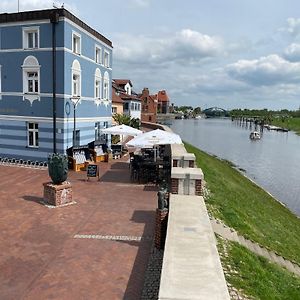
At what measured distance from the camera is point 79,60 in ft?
62.6

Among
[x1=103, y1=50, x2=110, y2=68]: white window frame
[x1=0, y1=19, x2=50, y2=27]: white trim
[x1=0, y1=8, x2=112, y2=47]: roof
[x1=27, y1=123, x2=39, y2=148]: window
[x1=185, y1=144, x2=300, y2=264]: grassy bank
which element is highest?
[x1=0, y1=8, x2=112, y2=47]: roof

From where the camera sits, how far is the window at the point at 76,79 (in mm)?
18609

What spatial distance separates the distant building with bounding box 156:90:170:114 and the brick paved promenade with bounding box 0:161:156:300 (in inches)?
4894

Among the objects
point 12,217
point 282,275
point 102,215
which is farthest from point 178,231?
point 12,217

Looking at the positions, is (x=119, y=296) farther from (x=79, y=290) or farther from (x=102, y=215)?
(x=102, y=215)

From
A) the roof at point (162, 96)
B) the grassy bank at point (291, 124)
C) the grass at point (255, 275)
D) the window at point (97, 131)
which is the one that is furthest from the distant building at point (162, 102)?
the grass at point (255, 275)

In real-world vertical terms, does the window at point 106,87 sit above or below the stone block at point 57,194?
above

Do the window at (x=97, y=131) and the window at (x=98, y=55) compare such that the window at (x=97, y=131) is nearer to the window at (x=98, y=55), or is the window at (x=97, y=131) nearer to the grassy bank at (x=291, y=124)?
the window at (x=98, y=55)

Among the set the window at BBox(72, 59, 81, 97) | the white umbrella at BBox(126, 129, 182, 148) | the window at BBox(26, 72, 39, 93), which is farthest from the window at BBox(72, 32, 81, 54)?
the white umbrella at BBox(126, 129, 182, 148)

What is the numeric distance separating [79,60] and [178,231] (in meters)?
14.8

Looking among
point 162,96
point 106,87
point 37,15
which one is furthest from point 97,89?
point 162,96

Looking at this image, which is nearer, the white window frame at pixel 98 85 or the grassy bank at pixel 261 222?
the grassy bank at pixel 261 222

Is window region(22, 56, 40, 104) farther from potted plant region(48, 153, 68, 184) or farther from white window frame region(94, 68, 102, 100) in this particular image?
potted plant region(48, 153, 68, 184)

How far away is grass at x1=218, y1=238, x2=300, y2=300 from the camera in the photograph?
6.84 m
